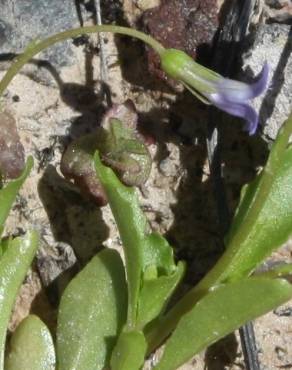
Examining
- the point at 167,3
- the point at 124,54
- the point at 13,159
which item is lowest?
the point at 13,159

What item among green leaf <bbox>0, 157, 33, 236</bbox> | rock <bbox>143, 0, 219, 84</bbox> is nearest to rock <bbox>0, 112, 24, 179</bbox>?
green leaf <bbox>0, 157, 33, 236</bbox>

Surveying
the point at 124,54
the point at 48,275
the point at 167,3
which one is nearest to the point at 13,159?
the point at 48,275

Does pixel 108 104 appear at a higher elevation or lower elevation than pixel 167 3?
lower

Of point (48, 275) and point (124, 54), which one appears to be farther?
point (124, 54)

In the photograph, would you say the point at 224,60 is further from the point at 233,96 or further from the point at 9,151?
the point at 9,151

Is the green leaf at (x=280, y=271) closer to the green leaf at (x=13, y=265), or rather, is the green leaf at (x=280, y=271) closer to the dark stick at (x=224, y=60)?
the dark stick at (x=224, y=60)

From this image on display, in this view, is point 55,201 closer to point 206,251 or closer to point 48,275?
point 48,275

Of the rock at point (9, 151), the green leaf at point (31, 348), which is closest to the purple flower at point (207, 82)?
the rock at point (9, 151)

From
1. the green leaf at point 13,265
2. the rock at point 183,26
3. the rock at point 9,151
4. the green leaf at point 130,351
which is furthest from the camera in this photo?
the rock at point 183,26
